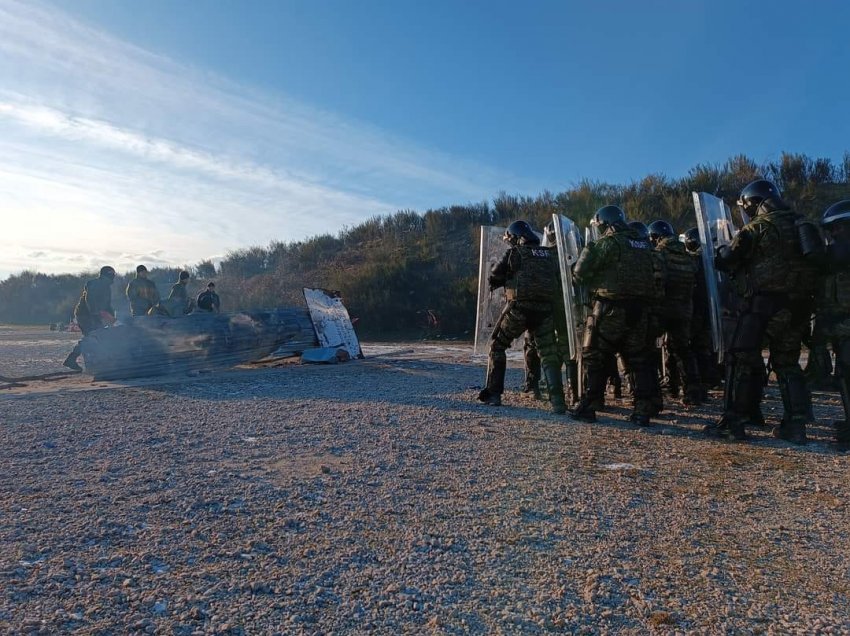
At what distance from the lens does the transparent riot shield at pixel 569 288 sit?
6.80 m

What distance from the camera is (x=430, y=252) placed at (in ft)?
78.7

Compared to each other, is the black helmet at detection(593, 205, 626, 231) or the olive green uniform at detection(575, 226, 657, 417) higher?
the black helmet at detection(593, 205, 626, 231)

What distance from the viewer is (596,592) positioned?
8.19ft

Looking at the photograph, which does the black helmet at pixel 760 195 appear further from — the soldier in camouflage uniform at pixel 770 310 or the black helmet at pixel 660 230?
the black helmet at pixel 660 230

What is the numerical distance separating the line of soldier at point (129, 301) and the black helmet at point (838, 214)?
393 inches

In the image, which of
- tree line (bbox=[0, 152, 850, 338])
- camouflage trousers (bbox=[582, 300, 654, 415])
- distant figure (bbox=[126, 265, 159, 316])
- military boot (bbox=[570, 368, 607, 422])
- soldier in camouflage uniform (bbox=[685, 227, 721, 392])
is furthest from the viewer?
tree line (bbox=[0, 152, 850, 338])

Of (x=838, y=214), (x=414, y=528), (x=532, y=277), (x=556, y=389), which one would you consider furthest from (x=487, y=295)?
(x=414, y=528)

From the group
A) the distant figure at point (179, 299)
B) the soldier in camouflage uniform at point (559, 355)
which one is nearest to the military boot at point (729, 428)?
the soldier in camouflage uniform at point (559, 355)

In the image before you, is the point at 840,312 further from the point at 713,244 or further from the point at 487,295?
the point at 487,295

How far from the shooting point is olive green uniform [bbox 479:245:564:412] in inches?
259

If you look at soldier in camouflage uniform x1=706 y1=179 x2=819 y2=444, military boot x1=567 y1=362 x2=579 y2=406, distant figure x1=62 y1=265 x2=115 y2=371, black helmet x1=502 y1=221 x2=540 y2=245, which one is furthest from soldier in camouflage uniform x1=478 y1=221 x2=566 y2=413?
distant figure x1=62 y1=265 x2=115 y2=371

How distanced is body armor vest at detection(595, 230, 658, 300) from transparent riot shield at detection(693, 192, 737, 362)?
40.5 inches

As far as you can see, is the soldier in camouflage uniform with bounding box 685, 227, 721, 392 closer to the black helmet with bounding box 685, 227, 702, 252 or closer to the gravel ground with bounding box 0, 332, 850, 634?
the black helmet with bounding box 685, 227, 702, 252

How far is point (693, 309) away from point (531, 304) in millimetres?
2308
